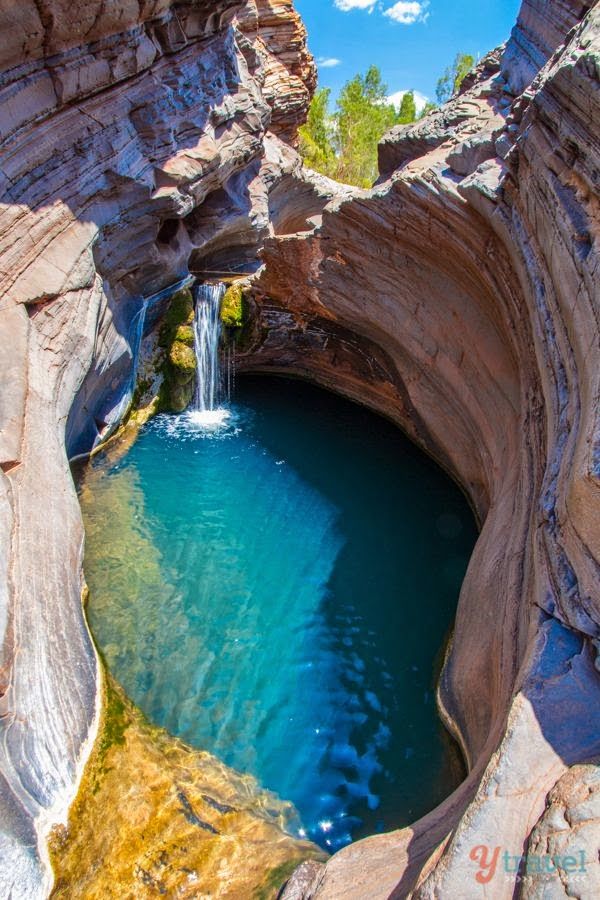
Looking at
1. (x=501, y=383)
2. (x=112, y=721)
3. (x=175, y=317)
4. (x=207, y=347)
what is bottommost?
(x=112, y=721)

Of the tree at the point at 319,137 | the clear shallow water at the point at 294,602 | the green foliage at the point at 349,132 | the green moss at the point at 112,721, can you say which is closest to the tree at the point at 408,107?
the green foliage at the point at 349,132

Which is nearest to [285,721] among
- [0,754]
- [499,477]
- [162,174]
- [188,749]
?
[188,749]

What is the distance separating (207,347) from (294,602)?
8.04 metres

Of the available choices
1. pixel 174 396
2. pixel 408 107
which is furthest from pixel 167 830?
pixel 408 107

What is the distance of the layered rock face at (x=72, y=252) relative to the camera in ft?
18.1

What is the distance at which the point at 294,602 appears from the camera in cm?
813

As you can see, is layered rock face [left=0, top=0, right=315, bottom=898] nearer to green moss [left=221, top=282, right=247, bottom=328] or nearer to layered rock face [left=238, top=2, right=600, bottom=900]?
green moss [left=221, top=282, right=247, bottom=328]

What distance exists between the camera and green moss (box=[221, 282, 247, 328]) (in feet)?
46.6

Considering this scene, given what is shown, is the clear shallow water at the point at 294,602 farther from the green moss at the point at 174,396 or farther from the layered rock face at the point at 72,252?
the layered rock face at the point at 72,252

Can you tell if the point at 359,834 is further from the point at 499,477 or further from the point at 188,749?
the point at 499,477

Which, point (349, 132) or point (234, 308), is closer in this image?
point (234, 308)

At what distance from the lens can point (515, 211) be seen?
708 centimetres

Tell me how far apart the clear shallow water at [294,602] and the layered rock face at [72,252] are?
111cm

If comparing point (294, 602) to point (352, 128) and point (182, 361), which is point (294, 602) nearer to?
point (182, 361)
